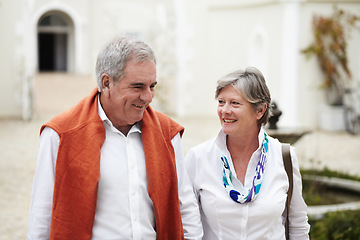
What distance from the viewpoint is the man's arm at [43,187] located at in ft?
6.49

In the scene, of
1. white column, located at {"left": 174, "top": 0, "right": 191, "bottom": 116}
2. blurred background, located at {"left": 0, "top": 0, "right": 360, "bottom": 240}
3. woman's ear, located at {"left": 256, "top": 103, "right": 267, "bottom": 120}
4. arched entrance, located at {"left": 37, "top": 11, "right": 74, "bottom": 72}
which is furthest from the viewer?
arched entrance, located at {"left": 37, "top": 11, "right": 74, "bottom": 72}

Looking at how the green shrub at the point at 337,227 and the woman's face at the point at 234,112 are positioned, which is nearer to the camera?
the woman's face at the point at 234,112

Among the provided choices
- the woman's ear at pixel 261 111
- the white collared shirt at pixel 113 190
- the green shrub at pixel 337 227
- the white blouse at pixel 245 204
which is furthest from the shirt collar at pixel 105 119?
the green shrub at pixel 337 227

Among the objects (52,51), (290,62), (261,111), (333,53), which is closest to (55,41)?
(52,51)

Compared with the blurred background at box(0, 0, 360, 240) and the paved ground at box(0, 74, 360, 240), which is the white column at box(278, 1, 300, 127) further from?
the paved ground at box(0, 74, 360, 240)

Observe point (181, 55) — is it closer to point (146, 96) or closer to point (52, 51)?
point (146, 96)

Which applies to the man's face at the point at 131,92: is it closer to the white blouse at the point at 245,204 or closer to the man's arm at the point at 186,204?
the man's arm at the point at 186,204

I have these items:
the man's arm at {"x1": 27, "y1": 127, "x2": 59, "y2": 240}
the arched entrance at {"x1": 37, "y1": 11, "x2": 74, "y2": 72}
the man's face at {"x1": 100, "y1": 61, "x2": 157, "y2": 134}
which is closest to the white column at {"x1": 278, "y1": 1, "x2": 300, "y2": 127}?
the man's face at {"x1": 100, "y1": 61, "x2": 157, "y2": 134}

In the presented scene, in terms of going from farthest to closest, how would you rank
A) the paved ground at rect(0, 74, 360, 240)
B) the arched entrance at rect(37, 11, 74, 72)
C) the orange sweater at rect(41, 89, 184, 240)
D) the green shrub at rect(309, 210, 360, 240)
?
the arched entrance at rect(37, 11, 74, 72), the paved ground at rect(0, 74, 360, 240), the green shrub at rect(309, 210, 360, 240), the orange sweater at rect(41, 89, 184, 240)

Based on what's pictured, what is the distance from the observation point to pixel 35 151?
9328 mm

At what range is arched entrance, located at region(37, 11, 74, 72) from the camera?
24281 millimetres

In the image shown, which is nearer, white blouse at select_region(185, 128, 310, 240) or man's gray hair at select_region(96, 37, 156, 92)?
man's gray hair at select_region(96, 37, 156, 92)

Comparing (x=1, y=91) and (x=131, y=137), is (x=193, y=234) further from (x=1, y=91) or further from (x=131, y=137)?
(x=1, y=91)

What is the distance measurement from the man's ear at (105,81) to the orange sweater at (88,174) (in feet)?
0.33
